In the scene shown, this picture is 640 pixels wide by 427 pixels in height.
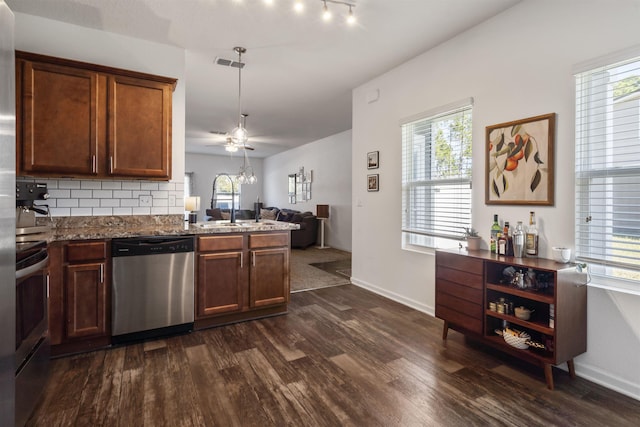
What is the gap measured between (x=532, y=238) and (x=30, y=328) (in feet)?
10.4

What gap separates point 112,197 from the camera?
3168 millimetres

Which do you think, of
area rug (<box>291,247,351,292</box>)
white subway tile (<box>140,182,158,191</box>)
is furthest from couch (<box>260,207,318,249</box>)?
white subway tile (<box>140,182,158,191</box>)

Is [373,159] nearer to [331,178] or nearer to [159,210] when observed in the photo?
[159,210]

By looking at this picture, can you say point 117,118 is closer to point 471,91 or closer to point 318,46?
point 318,46

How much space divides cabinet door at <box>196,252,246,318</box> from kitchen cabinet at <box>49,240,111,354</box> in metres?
0.71

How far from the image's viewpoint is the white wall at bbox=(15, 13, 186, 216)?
285 cm

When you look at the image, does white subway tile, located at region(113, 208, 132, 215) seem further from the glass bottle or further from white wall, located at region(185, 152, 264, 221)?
white wall, located at region(185, 152, 264, 221)

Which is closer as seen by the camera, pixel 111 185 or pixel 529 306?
pixel 529 306

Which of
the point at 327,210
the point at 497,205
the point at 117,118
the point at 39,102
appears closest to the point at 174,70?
the point at 117,118

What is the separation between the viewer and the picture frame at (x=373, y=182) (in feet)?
13.7

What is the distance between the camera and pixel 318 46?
331 centimetres

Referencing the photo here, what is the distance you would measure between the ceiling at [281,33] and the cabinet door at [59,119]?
572 millimetres

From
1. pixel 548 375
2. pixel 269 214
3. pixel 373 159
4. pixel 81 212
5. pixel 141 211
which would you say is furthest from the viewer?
pixel 269 214

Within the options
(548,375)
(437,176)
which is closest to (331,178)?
(437,176)
